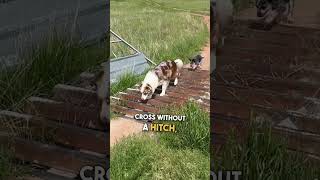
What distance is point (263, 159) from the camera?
455 centimetres

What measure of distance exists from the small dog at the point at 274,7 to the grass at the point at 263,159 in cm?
104

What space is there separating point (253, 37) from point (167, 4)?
2.76 ft

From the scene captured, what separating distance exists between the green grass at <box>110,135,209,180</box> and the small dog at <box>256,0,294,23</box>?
4.42ft

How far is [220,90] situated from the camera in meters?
4.89

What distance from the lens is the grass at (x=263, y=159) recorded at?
4449mm

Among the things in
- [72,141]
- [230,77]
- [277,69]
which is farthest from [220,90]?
[72,141]

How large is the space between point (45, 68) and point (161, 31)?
131 centimetres

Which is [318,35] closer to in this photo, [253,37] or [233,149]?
[253,37]

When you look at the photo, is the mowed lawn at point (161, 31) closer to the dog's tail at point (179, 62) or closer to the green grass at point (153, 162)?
A: the dog's tail at point (179, 62)

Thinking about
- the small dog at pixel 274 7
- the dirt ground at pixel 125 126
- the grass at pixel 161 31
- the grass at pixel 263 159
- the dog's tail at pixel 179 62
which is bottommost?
the grass at pixel 263 159

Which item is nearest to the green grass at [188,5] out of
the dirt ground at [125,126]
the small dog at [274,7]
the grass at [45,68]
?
the dirt ground at [125,126]

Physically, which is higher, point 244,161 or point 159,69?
point 159,69

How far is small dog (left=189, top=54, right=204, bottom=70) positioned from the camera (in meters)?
4.90

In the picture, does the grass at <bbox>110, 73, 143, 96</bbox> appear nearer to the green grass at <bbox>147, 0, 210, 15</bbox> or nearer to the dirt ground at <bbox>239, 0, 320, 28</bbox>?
the green grass at <bbox>147, 0, 210, 15</bbox>
